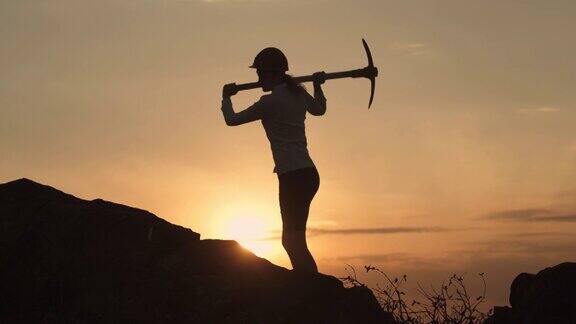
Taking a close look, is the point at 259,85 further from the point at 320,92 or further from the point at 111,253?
the point at 111,253

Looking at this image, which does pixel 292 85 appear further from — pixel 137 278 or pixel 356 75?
pixel 137 278

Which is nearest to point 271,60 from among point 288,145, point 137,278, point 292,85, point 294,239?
point 292,85

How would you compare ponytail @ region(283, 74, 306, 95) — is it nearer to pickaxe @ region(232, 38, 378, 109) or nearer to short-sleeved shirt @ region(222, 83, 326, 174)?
short-sleeved shirt @ region(222, 83, 326, 174)

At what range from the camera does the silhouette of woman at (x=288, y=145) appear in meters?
8.84

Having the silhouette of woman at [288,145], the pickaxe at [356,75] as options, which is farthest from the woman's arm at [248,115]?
the pickaxe at [356,75]

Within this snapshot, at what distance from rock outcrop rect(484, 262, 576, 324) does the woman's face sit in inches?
145

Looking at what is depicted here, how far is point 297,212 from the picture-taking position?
8938 mm

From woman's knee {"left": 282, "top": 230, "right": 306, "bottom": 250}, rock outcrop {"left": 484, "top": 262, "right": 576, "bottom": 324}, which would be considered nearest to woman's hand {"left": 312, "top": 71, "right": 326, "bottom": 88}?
woman's knee {"left": 282, "top": 230, "right": 306, "bottom": 250}

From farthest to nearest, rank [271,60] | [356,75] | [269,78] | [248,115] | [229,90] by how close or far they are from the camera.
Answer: [356,75]
[229,90]
[269,78]
[271,60]
[248,115]

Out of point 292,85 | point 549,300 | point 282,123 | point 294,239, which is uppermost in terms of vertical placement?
point 292,85

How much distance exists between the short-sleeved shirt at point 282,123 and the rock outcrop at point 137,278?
1092 mm

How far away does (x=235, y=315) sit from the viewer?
25.6ft

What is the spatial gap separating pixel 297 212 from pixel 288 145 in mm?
735

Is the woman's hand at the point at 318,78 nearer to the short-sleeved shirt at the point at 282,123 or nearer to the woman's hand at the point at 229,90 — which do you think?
the short-sleeved shirt at the point at 282,123
